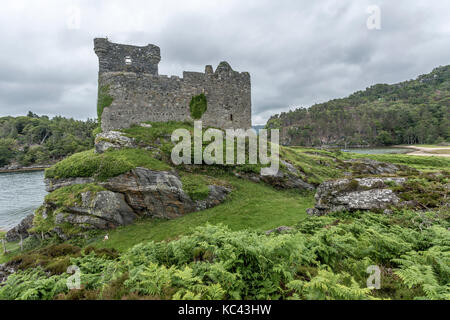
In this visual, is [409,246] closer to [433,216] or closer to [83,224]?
[433,216]

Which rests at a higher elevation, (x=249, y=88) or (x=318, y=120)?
(x=318, y=120)

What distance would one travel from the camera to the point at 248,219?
15.2 m

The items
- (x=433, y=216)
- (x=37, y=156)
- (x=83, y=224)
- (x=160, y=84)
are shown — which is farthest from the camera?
(x=37, y=156)

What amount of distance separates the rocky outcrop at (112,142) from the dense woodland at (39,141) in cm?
8941

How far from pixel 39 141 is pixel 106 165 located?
134 metres

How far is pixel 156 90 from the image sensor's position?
2441 cm

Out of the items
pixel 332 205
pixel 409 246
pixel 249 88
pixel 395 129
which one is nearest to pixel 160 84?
pixel 249 88

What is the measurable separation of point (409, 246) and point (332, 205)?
6916 mm

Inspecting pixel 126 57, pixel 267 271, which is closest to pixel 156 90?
pixel 126 57

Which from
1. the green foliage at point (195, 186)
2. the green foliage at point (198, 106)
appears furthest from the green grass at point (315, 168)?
the green foliage at point (195, 186)

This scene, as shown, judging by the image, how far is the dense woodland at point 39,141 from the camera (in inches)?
3538

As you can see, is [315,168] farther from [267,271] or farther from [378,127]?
[378,127]

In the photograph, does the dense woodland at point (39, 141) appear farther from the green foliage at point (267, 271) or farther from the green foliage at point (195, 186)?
the green foliage at point (267, 271)

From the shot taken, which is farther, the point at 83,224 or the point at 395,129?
the point at 395,129
